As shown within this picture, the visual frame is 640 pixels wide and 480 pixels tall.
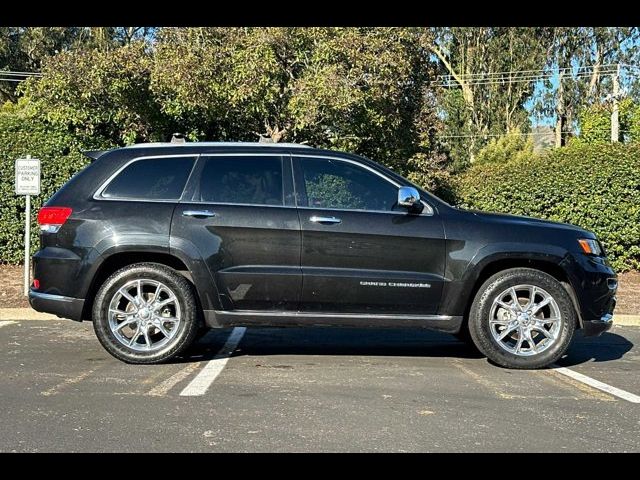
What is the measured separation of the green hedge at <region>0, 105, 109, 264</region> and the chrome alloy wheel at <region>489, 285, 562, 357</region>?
889 cm

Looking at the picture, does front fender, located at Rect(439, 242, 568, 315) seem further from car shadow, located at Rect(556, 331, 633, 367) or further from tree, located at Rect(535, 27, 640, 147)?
tree, located at Rect(535, 27, 640, 147)

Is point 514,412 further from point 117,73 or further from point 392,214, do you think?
point 117,73

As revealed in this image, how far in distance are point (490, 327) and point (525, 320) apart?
323 mm

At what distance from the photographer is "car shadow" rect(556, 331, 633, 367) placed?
6.77 m

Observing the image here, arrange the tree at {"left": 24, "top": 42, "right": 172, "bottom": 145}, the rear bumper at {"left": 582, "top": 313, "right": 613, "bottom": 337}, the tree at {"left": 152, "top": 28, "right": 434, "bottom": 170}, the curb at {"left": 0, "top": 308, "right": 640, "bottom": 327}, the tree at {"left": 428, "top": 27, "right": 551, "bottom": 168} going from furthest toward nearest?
1. the tree at {"left": 428, "top": 27, "right": 551, "bottom": 168}
2. the tree at {"left": 24, "top": 42, "right": 172, "bottom": 145}
3. the tree at {"left": 152, "top": 28, "right": 434, "bottom": 170}
4. the curb at {"left": 0, "top": 308, "right": 640, "bottom": 327}
5. the rear bumper at {"left": 582, "top": 313, "right": 613, "bottom": 337}

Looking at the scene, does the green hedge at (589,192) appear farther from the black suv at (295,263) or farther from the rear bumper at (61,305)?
the rear bumper at (61,305)

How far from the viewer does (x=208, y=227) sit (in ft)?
19.8

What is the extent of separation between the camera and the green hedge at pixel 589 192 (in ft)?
40.3

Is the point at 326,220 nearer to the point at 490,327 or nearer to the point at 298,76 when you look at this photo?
the point at 490,327

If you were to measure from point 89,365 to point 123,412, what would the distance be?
163 centimetres

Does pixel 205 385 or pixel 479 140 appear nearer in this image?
pixel 205 385

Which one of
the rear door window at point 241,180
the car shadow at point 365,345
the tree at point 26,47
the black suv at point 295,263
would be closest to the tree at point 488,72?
the tree at point 26,47

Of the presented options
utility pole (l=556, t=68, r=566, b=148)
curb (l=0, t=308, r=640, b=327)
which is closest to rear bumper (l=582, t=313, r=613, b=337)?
curb (l=0, t=308, r=640, b=327)
